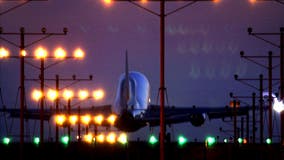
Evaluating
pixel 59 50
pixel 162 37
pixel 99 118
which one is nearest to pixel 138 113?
pixel 99 118

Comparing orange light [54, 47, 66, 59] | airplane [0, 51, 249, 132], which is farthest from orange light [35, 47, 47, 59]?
airplane [0, 51, 249, 132]

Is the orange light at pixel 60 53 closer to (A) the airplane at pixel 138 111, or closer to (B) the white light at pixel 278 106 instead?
(B) the white light at pixel 278 106

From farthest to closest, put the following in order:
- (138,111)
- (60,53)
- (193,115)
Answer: (138,111) < (193,115) < (60,53)

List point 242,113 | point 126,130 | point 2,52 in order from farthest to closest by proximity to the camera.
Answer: point 242,113, point 126,130, point 2,52

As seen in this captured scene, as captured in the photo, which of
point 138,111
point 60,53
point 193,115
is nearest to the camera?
point 60,53

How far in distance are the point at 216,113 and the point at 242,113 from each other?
3.97 meters

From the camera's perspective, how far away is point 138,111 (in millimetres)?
102875

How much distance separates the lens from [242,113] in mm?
106250

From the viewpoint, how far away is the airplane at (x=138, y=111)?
95562 mm

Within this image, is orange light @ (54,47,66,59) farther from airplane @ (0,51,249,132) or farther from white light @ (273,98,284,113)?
airplane @ (0,51,249,132)

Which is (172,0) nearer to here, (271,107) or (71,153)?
(71,153)

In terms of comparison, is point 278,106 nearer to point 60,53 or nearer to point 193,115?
point 60,53

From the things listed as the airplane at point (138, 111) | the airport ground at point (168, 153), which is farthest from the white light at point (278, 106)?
the airplane at point (138, 111)

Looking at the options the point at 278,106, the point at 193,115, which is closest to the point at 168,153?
the point at 278,106
